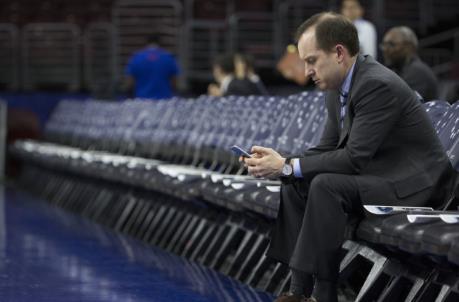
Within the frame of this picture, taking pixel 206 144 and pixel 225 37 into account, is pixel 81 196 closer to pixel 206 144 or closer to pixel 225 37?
pixel 206 144

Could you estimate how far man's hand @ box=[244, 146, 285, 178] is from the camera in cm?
472

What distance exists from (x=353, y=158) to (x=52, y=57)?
1334cm

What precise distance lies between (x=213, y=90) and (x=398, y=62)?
3.79 metres

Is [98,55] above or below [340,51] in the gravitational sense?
below

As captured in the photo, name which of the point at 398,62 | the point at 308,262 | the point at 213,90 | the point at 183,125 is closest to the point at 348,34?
the point at 308,262

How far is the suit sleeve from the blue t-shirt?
8.33 meters

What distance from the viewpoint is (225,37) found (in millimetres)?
16844

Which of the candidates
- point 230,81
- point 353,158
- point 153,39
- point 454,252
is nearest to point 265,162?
point 353,158

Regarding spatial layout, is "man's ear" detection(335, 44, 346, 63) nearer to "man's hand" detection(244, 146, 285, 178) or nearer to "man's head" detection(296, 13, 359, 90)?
"man's head" detection(296, 13, 359, 90)

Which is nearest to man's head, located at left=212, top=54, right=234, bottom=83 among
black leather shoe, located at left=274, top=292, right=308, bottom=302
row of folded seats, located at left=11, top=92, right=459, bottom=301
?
row of folded seats, located at left=11, top=92, right=459, bottom=301

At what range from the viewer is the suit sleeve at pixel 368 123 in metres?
4.55

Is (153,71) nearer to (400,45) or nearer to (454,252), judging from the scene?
(400,45)

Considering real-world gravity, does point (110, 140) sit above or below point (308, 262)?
below

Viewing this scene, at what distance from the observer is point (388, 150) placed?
4645 mm
